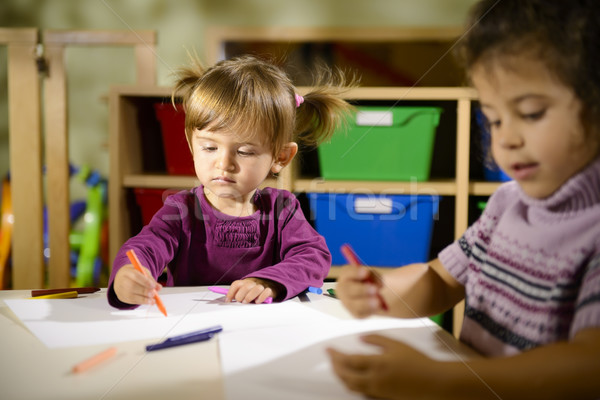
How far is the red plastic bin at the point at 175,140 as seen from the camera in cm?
38

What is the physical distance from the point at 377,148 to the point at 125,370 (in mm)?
238

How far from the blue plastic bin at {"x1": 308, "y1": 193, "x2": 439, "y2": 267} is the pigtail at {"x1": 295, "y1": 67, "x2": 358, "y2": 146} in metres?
0.05

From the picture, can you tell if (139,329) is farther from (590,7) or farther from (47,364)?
(590,7)

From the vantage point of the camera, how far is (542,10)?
0.16 metres

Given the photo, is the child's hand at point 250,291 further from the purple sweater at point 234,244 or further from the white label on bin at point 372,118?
the white label on bin at point 372,118

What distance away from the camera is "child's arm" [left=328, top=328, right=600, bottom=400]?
152mm

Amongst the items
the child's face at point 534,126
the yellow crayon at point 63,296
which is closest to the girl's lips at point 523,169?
the child's face at point 534,126

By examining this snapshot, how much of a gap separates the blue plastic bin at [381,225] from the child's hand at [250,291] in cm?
5

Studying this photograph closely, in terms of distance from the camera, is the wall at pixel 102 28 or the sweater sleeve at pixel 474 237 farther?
the wall at pixel 102 28

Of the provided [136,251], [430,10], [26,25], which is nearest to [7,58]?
[26,25]

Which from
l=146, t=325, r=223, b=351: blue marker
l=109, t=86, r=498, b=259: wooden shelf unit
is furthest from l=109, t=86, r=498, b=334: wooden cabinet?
l=146, t=325, r=223, b=351: blue marker

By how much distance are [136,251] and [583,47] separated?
0.32 m

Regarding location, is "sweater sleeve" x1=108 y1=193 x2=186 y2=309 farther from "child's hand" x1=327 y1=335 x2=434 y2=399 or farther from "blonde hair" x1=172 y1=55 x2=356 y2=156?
"child's hand" x1=327 y1=335 x2=434 y2=399

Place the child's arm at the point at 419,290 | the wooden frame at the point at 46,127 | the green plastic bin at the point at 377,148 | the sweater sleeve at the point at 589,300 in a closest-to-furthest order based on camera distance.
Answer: the sweater sleeve at the point at 589,300 → the child's arm at the point at 419,290 → the green plastic bin at the point at 377,148 → the wooden frame at the point at 46,127
